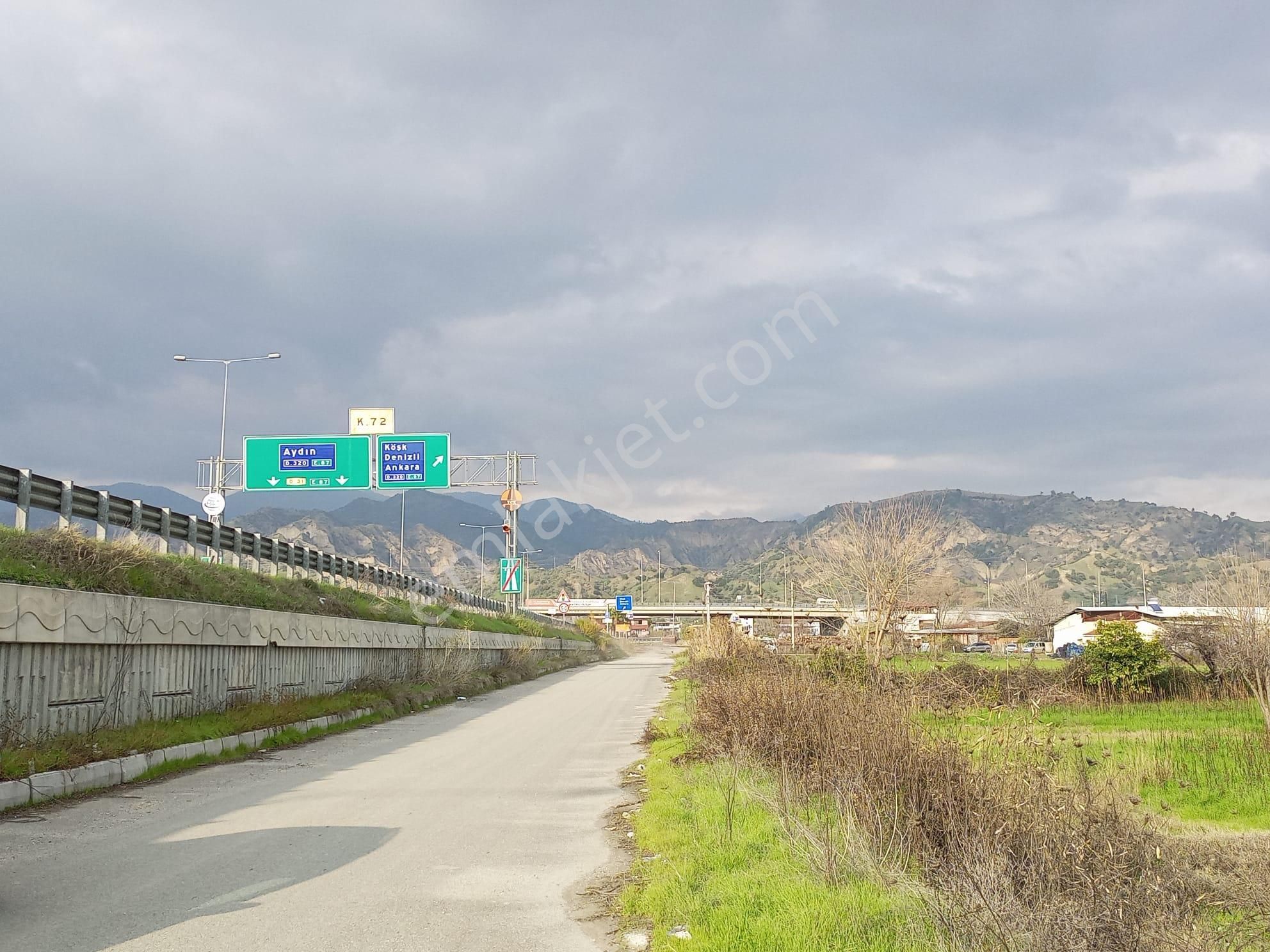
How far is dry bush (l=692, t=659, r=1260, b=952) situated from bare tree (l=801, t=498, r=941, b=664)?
62.2 ft

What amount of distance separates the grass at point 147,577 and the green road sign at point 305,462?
1094 centimetres

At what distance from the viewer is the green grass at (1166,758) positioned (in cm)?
909

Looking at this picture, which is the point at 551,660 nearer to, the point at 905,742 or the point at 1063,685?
the point at 1063,685

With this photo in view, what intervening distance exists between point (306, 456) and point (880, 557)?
2046 cm

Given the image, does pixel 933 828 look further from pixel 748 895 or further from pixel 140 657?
pixel 140 657

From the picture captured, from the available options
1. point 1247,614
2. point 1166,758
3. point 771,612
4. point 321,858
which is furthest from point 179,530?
point 771,612

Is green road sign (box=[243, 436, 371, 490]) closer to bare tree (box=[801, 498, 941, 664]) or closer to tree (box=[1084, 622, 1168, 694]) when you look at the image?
bare tree (box=[801, 498, 941, 664])

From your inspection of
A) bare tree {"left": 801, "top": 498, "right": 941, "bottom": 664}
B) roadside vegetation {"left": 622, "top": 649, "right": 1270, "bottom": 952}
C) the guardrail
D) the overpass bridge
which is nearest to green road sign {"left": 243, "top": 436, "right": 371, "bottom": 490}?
the guardrail

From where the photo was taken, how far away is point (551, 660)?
170 feet

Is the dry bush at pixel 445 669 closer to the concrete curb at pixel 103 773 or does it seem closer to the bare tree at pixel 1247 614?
the concrete curb at pixel 103 773

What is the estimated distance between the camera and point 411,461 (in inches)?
1489

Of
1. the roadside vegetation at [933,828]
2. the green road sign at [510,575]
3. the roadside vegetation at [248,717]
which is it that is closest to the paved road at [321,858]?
the roadside vegetation at [248,717]

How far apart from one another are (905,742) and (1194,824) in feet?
18.8

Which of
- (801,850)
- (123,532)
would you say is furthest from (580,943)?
(123,532)
